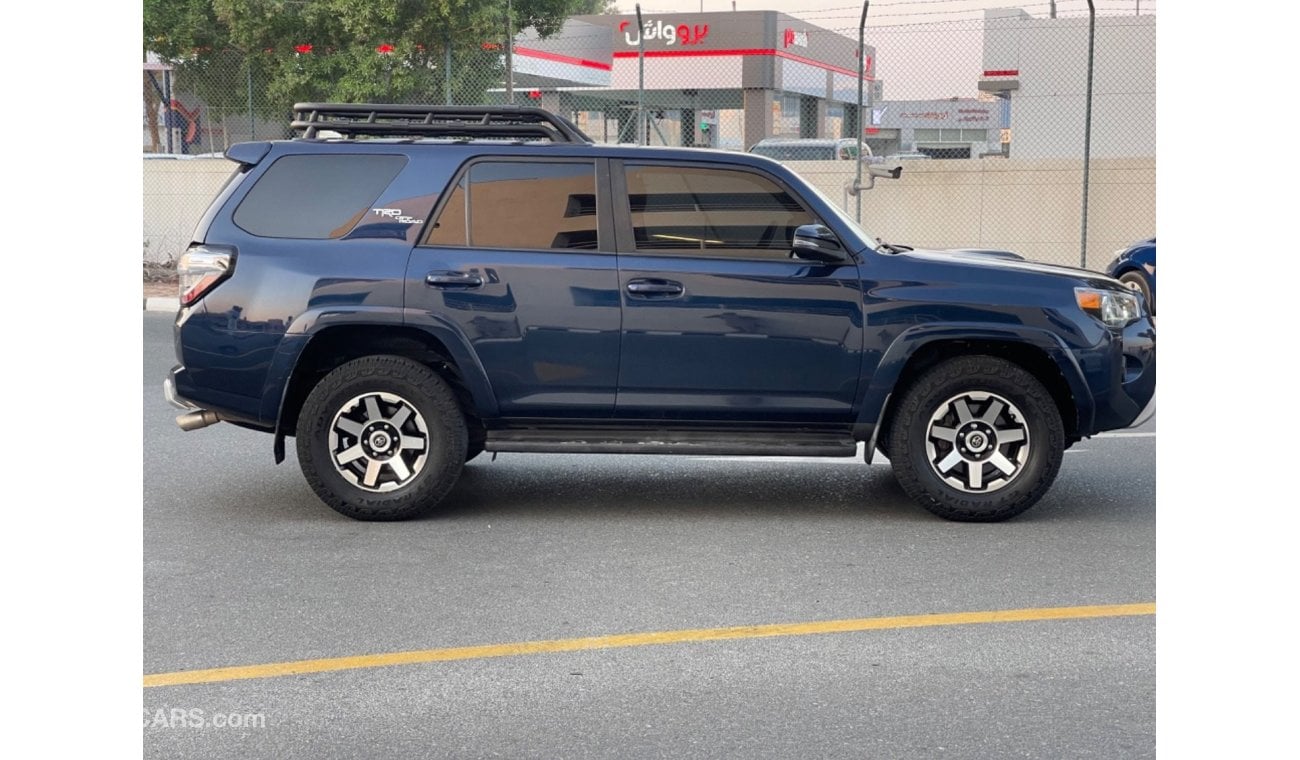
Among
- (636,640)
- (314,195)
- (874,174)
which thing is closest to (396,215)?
(314,195)

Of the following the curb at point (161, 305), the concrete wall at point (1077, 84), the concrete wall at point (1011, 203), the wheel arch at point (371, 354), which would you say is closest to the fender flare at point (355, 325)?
the wheel arch at point (371, 354)

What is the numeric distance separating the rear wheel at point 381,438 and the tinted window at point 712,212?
1.29 metres

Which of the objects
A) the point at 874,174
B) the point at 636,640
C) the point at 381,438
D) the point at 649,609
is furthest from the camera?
the point at 874,174

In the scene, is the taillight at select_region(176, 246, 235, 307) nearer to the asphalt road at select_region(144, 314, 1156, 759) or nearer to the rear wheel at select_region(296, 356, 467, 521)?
the rear wheel at select_region(296, 356, 467, 521)

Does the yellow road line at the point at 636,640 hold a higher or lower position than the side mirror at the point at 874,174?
lower

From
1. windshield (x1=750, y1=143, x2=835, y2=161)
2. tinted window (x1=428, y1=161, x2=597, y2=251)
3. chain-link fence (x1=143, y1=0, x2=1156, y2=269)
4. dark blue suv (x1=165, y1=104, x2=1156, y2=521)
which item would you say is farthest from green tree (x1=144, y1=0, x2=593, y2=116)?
dark blue suv (x1=165, y1=104, x2=1156, y2=521)

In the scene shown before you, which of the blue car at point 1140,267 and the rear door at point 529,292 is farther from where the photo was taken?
the blue car at point 1140,267

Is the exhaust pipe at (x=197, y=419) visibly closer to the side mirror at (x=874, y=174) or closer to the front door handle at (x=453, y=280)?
the front door handle at (x=453, y=280)

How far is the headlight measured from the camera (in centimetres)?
724

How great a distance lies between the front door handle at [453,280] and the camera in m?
7.13

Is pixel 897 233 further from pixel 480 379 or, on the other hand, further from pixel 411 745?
pixel 411 745

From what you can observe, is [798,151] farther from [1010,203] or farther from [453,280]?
[453,280]

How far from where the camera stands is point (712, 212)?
7.37 metres

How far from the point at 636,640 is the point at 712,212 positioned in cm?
271
